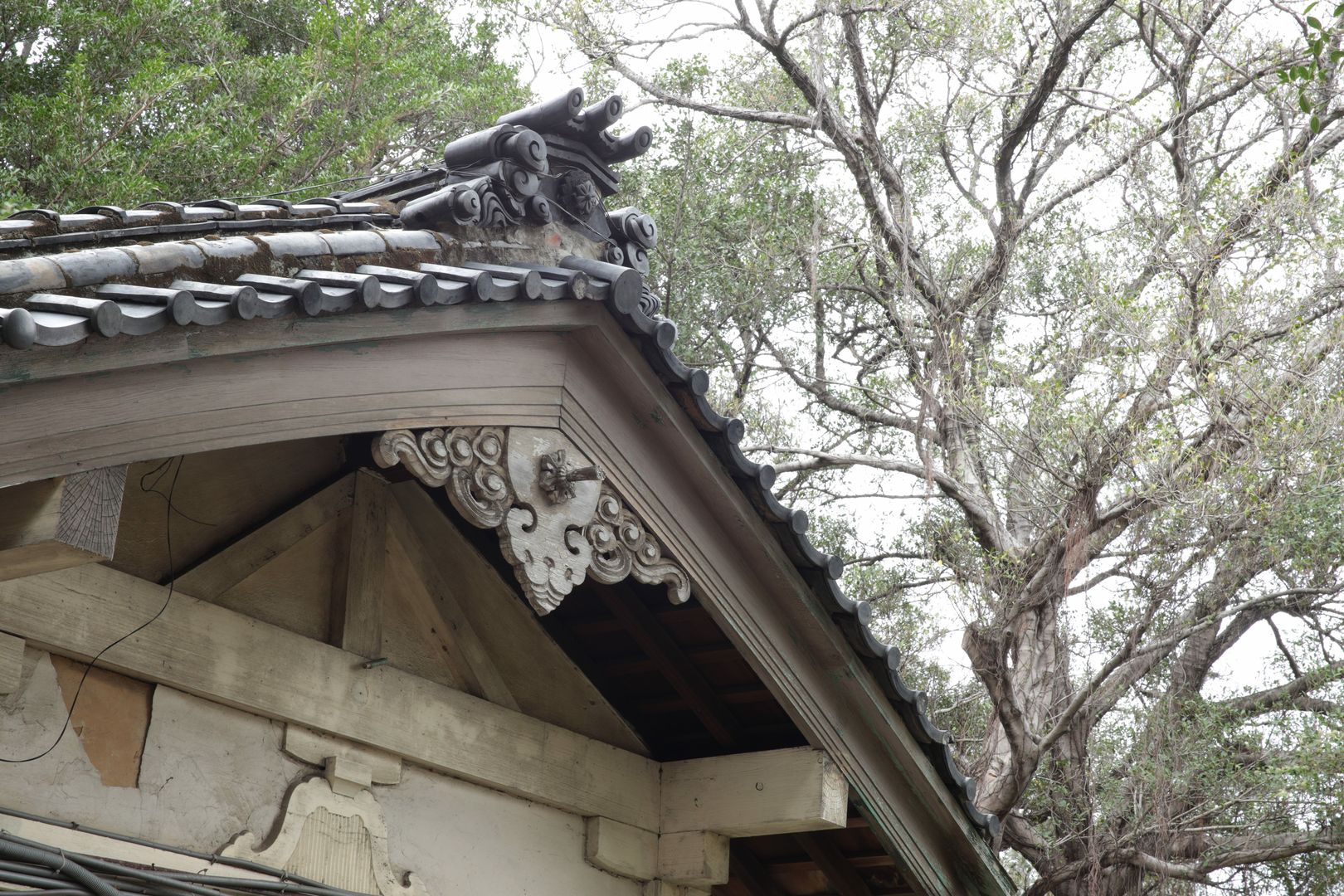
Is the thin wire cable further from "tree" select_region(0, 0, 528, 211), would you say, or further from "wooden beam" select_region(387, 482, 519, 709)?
"tree" select_region(0, 0, 528, 211)

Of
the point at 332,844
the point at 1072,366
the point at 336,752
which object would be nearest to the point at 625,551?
the point at 336,752

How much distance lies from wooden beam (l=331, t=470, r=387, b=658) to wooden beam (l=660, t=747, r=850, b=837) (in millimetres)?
1385

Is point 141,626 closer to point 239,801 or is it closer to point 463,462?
point 239,801

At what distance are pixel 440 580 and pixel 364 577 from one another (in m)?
0.44

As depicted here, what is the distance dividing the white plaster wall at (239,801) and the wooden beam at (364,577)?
39cm

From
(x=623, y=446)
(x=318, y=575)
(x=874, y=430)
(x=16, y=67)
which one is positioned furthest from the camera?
(x=874, y=430)

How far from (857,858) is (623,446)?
228 cm

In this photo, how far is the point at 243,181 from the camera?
447 inches

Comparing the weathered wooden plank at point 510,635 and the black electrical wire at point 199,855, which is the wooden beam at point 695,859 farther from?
the black electrical wire at point 199,855

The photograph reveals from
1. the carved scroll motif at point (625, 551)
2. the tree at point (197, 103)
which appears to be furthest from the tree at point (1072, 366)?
the carved scroll motif at point (625, 551)

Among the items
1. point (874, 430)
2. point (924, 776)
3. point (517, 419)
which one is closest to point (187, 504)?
point (517, 419)

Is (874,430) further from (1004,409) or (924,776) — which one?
(924,776)

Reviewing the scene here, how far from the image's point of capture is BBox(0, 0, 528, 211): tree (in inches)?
406

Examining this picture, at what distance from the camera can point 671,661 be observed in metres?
4.92
